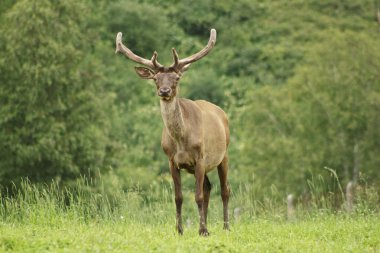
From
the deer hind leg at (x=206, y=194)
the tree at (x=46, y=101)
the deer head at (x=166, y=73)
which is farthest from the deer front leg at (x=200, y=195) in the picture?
the tree at (x=46, y=101)

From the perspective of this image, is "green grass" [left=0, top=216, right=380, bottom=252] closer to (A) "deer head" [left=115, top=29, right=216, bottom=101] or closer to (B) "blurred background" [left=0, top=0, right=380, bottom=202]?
(A) "deer head" [left=115, top=29, right=216, bottom=101]

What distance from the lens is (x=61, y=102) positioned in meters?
32.4

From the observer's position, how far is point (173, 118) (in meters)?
11.9

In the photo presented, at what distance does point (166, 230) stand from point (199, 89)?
38045mm

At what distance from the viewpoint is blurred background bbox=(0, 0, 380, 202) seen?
31875mm

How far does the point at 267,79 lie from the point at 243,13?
955 centimetres

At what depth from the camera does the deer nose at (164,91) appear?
11.7 metres

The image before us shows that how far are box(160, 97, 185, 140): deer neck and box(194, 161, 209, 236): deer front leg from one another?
50cm

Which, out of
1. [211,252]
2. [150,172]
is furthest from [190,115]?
[150,172]

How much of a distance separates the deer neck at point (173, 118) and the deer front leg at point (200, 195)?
1.63ft

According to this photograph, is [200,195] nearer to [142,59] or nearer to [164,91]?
[164,91]

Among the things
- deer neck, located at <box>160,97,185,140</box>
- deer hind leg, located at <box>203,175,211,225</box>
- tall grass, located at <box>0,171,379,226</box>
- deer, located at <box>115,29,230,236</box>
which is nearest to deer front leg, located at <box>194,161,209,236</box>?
deer, located at <box>115,29,230,236</box>

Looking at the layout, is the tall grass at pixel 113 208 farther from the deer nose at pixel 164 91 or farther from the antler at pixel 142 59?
the deer nose at pixel 164 91

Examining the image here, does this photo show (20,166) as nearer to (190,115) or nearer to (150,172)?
(150,172)
